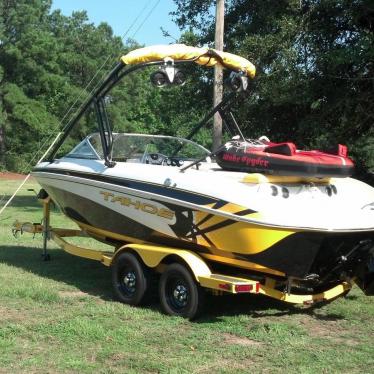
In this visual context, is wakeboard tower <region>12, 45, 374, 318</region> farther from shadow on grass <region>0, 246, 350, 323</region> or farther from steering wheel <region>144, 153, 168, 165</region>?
shadow on grass <region>0, 246, 350, 323</region>

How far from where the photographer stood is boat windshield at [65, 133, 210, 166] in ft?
26.3

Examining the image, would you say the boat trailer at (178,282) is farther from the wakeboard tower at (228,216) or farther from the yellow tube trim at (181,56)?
the yellow tube trim at (181,56)

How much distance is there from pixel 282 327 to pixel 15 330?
8.38ft

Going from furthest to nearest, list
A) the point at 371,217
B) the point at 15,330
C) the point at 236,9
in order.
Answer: the point at 236,9
the point at 371,217
the point at 15,330

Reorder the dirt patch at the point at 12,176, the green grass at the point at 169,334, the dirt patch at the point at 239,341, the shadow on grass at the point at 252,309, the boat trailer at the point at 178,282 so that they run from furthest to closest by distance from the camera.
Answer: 1. the dirt patch at the point at 12,176
2. the shadow on grass at the point at 252,309
3. the boat trailer at the point at 178,282
4. the dirt patch at the point at 239,341
5. the green grass at the point at 169,334

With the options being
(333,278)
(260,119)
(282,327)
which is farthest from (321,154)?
(260,119)

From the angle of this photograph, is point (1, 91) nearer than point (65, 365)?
No

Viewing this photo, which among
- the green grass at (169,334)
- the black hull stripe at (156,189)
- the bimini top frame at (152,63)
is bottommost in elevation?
the green grass at (169,334)

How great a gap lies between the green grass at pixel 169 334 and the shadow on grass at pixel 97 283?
0.01 m

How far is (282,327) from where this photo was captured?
6129 mm

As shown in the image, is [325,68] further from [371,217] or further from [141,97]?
[141,97]

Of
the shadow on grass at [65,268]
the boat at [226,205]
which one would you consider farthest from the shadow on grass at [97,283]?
the boat at [226,205]

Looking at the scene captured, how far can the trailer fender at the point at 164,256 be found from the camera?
6.30m

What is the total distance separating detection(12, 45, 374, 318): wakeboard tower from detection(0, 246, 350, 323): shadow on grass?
0.32 m
